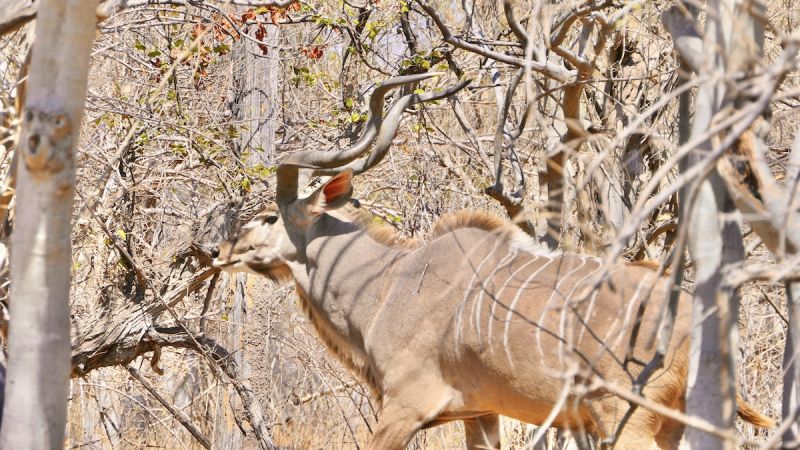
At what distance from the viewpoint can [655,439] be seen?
3.64m

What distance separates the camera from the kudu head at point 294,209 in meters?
4.39

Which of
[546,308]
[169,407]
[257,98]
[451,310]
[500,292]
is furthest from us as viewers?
[257,98]

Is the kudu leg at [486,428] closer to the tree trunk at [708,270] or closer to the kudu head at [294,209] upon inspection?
the kudu head at [294,209]

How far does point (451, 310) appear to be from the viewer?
401 centimetres

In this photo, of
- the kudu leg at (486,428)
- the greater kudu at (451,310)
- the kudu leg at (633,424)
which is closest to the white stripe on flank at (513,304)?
the greater kudu at (451,310)

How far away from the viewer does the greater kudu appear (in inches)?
136

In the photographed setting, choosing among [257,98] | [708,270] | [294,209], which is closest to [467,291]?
[294,209]

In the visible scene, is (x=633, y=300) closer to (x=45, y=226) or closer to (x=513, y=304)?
(x=513, y=304)

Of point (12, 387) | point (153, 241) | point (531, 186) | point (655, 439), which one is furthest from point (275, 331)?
Result: point (12, 387)

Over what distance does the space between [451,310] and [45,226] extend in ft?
7.23

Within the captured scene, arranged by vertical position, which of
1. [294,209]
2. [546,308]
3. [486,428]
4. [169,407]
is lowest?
[169,407]

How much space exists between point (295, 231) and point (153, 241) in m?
0.95

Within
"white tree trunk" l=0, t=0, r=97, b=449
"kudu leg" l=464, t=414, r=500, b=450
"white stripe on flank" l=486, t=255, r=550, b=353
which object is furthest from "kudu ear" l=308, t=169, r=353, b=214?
"white tree trunk" l=0, t=0, r=97, b=449

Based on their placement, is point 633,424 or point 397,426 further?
point 397,426
